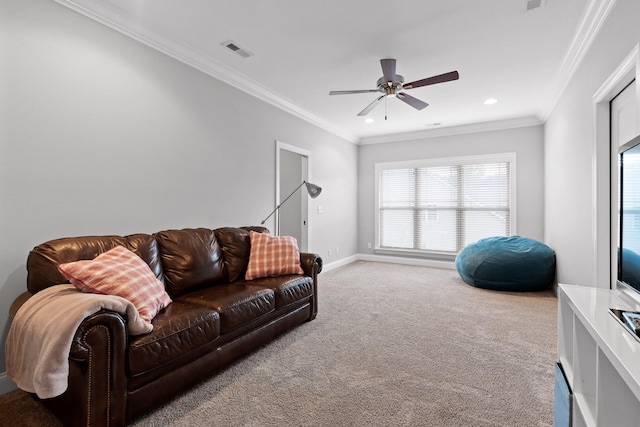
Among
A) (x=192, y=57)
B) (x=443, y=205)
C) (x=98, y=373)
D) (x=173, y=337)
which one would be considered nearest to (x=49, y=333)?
(x=98, y=373)

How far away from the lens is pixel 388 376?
2.08m

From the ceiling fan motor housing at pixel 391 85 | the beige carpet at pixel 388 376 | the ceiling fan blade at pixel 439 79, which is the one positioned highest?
the ceiling fan motor housing at pixel 391 85

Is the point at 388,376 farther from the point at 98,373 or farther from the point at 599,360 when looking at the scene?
the point at 98,373

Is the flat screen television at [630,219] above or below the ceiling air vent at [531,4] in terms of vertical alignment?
below

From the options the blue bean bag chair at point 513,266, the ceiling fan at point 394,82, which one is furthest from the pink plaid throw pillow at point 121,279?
the blue bean bag chair at point 513,266

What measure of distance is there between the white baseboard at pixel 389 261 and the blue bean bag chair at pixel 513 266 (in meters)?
1.27

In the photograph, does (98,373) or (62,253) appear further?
(62,253)

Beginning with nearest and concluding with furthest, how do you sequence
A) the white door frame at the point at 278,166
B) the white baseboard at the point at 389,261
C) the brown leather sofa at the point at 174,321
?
the brown leather sofa at the point at 174,321, the white door frame at the point at 278,166, the white baseboard at the point at 389,261

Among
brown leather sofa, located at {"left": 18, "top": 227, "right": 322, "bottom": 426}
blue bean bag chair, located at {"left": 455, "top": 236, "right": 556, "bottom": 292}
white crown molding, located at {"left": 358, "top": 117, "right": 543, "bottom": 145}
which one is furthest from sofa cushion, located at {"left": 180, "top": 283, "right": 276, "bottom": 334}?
white crown molding, located at {"left": 358, "top": 117, "right": 543, "bottom": 145}

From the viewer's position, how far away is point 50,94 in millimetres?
2127

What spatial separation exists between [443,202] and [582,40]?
356 centimetres

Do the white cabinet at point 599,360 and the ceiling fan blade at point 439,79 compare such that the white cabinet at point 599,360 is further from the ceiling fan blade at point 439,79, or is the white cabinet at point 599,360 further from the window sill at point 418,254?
the window sill at point 418,254

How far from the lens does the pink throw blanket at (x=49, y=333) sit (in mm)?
1315

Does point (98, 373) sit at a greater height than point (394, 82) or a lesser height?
lesser
